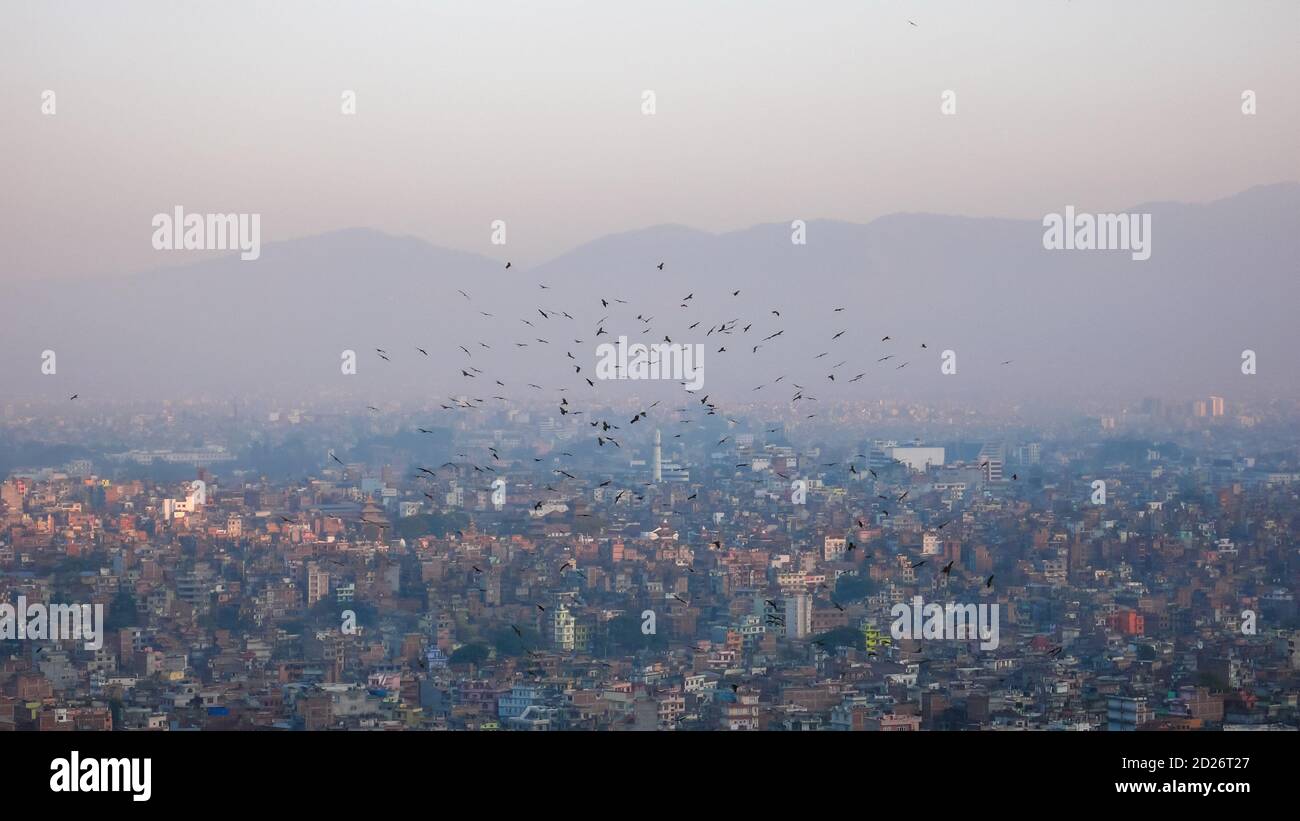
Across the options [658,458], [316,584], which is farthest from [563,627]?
[658,458]

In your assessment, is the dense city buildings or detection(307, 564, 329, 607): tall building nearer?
the dense city buildings

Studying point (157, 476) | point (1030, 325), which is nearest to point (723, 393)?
point (1030, 325)

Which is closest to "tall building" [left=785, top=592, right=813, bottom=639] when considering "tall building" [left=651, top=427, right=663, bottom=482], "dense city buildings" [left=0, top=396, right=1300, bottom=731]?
"dense city buildings" [left=0, top=396, right=1300, bottom=731]

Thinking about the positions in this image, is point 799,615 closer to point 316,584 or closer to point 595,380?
point 595,380

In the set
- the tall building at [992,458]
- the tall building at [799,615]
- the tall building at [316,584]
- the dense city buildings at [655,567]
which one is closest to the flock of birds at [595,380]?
the dense city buildings at [655,567]

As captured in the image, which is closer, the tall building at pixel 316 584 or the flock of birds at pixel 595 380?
the tall building at pixel 316 584

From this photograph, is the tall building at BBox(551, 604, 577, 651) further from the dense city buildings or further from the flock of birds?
the flock of birds

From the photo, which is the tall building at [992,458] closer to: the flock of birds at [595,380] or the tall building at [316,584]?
the flock of birds at [595,380]

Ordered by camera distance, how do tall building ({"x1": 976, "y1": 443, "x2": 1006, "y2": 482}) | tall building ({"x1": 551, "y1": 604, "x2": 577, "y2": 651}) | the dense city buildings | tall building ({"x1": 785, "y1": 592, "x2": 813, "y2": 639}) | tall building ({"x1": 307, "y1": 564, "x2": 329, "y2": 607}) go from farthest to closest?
tall building ({"x1": 976, "y1": 443, "x2": 1006, "y2": 482}) < tall building ({"x1": 307, "y1": 564, "x2": 329, "y2": 607}) < tall building ({"x1": 785, "y1": 592, "x2": 813, "y2": 639}) < tall building ({"x1": 551, "y1": 604, "x2": 577, "y2": 651}) < the dense city buildings

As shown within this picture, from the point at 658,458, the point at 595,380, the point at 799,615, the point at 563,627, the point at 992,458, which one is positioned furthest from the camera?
the point at 595,380

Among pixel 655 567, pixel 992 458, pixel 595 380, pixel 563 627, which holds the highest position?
pixel 595 380

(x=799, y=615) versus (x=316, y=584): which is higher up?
(x=316, y=584)

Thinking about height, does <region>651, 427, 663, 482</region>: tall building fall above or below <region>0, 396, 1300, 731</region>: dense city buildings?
above
